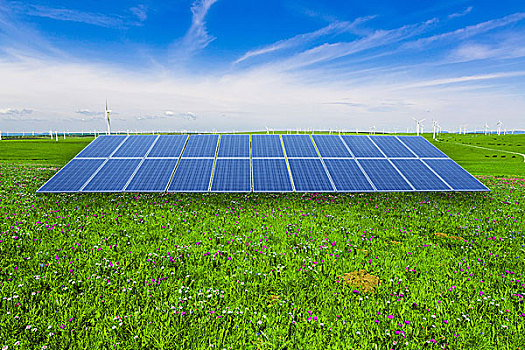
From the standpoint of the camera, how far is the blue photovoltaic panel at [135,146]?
820 inches

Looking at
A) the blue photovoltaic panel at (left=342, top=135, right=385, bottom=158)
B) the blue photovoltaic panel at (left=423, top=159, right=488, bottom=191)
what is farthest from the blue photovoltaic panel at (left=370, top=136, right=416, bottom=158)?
the blue photovoltaic panel at (left=423, top=159, right=488, bottom=191)

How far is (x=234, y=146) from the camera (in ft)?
72.4

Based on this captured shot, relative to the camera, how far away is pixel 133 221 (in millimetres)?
12633

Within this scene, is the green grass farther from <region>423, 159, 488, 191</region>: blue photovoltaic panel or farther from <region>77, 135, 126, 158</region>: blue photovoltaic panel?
<region>77, 135, 126, 158</region>: blue photovoltaic panel

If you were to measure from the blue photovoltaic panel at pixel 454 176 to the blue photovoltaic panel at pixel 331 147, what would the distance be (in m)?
5.78

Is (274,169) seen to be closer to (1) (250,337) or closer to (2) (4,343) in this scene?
(1) (250,337)

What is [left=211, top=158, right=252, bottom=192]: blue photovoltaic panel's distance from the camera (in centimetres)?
1689

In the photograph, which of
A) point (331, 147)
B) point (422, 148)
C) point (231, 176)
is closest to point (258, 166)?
point (231, 176)

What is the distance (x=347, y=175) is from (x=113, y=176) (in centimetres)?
1453

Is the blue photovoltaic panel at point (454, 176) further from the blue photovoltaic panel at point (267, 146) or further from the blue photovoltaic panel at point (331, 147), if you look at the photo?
the blue photovoltaic panel at point (267, 146)

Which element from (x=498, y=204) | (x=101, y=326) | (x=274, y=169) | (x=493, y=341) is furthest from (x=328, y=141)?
(x=101, y=326)

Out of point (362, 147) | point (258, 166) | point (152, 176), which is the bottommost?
point (152, 176)

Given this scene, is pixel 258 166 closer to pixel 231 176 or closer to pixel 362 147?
pixel 231 176

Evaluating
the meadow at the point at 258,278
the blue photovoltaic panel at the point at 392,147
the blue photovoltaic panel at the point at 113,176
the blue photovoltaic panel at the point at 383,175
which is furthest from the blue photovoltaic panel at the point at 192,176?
the blue photovoltaic panel at the point at 392,147
